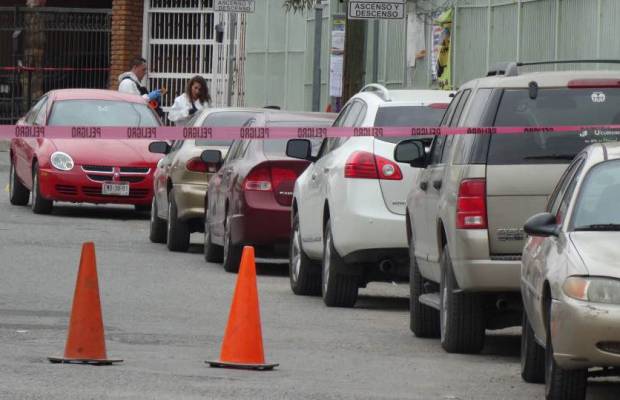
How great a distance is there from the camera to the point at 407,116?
14.5 meters

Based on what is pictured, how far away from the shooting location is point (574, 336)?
8.66 metres

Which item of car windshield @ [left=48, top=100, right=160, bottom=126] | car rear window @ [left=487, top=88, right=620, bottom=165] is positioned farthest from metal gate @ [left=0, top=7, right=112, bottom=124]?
car rear window @ [left=487, top=88, right=620, bottom=165]

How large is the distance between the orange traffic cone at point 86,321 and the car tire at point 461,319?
2283 millimetres

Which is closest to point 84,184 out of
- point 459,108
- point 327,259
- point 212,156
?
point 212,156

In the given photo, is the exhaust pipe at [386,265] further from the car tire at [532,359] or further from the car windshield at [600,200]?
the car windshield at [600,200]

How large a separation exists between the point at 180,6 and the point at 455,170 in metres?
32.3

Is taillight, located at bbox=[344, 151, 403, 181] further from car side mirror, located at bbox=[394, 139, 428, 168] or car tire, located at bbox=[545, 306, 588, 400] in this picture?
car tire, located at bbox=[545, 306, 588, 400]

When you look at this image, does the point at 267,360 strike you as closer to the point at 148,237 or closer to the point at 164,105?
the point at 148,237

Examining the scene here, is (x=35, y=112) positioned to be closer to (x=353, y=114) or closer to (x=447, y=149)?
(x=353, y=114)

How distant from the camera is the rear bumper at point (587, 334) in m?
8.61

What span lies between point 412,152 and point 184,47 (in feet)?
101

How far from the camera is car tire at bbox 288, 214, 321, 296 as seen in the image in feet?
51.4

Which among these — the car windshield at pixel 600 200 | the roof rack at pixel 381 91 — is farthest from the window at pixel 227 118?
the car windshield at pixel 600 200

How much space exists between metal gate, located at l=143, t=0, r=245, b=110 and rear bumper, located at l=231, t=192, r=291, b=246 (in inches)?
981
